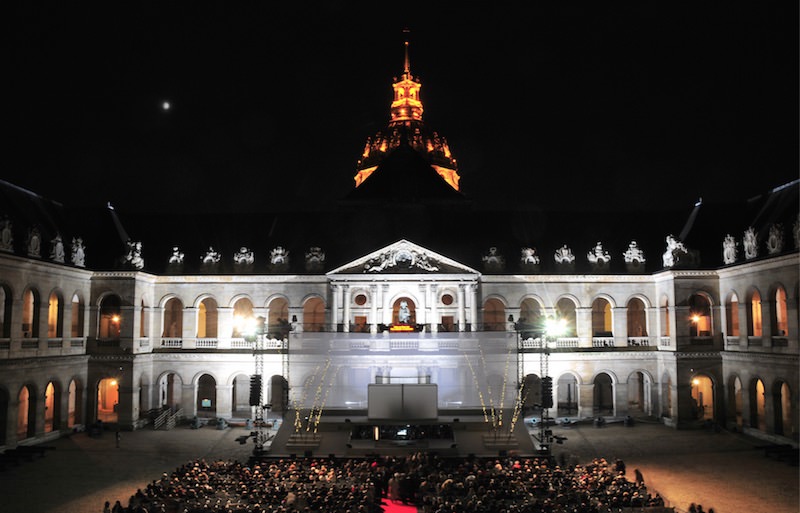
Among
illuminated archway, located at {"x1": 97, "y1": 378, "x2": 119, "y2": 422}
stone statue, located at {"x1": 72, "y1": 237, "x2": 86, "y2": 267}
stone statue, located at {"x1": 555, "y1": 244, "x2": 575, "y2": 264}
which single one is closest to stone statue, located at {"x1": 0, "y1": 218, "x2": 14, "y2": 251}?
stone statue, located at {"x1": 72, "y1": 237, "x2": 86, "y2": 267}

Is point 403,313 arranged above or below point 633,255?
below

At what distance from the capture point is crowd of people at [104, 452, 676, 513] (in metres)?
23.8

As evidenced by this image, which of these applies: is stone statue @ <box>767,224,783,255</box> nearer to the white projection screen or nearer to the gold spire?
the white projection screen

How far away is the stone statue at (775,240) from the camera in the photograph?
42.3 m

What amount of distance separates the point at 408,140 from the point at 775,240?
3869 cm

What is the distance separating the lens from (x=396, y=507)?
27.7 metres

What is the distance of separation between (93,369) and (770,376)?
43659mm

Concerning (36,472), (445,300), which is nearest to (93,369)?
(36,472)

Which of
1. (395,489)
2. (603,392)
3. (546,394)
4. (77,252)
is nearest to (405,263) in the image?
(546,394)

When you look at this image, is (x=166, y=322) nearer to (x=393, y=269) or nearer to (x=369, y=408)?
(x=393, y=269)

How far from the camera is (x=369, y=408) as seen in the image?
4112 cm

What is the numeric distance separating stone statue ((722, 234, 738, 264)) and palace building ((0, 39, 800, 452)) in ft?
0.68

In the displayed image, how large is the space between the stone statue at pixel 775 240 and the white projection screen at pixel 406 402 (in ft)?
72.5

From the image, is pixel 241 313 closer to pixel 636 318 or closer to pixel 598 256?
pixel 598 256
